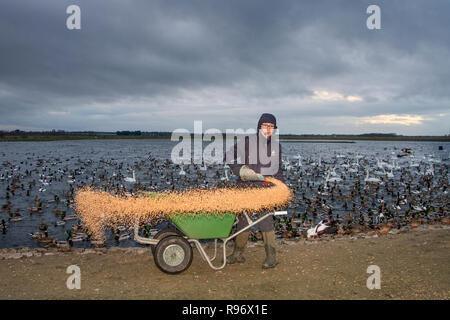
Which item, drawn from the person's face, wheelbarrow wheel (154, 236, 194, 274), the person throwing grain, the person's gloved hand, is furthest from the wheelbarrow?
the person's face

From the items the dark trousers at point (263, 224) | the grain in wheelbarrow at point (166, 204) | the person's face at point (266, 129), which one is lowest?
the dark trousers at point (263, 224)

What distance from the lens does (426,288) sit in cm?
512

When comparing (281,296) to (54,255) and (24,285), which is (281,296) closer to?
(24,285)

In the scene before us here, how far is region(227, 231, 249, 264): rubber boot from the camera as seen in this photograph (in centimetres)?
638

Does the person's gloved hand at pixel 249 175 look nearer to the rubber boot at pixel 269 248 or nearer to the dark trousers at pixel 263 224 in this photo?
the dark trousers at pixel 263 224

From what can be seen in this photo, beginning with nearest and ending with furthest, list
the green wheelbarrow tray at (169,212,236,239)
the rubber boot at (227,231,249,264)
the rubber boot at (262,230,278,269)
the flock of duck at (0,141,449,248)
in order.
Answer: the green wheelbarrow tray at (169,212,236,239) → the rubber boot at (262,230,278,269) → the rubber boot at (227,231,249,264) → the flock of duck at (0,141,449,248)

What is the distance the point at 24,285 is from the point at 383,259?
21.7ft

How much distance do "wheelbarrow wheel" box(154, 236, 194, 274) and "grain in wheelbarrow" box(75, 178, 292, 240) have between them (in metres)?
0.50

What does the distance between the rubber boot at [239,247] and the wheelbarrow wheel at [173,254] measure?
114cm

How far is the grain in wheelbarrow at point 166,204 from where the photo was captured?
205 inches

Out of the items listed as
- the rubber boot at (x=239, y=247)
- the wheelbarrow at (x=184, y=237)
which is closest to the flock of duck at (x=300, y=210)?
the rubber boot at (x=239, y=247)

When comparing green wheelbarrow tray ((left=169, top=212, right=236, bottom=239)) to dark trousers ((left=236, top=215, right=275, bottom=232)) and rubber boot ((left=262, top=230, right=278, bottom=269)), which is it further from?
rubber boot ((left=262, top=230, right=278, bottom=269))
